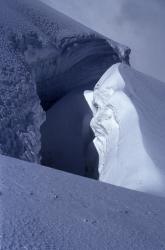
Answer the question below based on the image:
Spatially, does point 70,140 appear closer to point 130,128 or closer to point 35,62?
point 35,62

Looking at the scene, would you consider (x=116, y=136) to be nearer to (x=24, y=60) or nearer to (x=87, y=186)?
(x=24, y=60)

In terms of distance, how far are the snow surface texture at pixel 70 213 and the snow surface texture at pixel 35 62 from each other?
386 millimetres

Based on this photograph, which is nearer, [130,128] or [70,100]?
[130,128]

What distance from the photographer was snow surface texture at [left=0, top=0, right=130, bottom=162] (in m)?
1.30

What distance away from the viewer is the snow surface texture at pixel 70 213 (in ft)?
1.99

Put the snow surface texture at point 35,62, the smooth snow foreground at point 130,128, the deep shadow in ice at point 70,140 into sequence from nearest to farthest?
the smooth snow foreground at point 130,128
the snow surface texture at point 35,62
the deep shadow in ice at point 70,140

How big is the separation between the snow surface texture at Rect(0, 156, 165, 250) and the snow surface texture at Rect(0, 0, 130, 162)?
386mm

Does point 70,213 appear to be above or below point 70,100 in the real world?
above

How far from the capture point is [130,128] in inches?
53.1

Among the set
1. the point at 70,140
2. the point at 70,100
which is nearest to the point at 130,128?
the point at 70,140

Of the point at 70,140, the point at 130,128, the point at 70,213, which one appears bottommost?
the point at 70,140

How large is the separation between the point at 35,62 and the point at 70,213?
1.04m

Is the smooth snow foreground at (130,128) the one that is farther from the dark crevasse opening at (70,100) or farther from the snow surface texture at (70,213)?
the snow surface texture at (70,213)

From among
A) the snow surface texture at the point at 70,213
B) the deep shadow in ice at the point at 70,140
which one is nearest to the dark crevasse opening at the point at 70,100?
the deep shadow in ice at the point at 70,140
